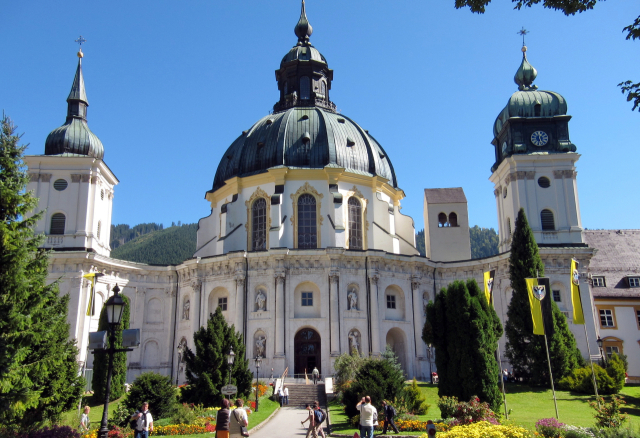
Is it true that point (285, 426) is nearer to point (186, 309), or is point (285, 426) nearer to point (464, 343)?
point (464, 343)

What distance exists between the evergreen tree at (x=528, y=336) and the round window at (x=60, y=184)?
115 ft

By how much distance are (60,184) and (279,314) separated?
68.3 ft

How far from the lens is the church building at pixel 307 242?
44.1 m

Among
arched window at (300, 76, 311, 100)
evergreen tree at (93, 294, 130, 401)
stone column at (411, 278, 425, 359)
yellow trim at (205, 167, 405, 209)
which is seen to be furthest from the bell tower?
stone column at (411, 278, 425, 359)

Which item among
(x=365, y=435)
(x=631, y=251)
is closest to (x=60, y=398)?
(x=365, y=435)

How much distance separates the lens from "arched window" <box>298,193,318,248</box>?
48147 mm

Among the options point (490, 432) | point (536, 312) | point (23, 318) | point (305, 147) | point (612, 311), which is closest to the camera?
point (490, 432)

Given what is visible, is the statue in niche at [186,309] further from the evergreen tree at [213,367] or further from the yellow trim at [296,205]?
the evergreen tree at [213,367]

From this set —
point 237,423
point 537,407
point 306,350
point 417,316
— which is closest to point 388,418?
point 237,423

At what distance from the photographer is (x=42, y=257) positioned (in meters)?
21.3

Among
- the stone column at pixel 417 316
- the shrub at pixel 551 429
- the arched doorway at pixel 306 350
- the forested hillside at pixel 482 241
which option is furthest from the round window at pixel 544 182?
the forested hillside at pixel 482 241

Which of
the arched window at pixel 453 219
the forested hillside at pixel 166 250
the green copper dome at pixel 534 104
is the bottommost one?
the arched window at pixel 453 219

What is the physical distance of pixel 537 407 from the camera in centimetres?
3050

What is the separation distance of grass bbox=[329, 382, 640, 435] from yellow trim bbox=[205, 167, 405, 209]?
18979mm
